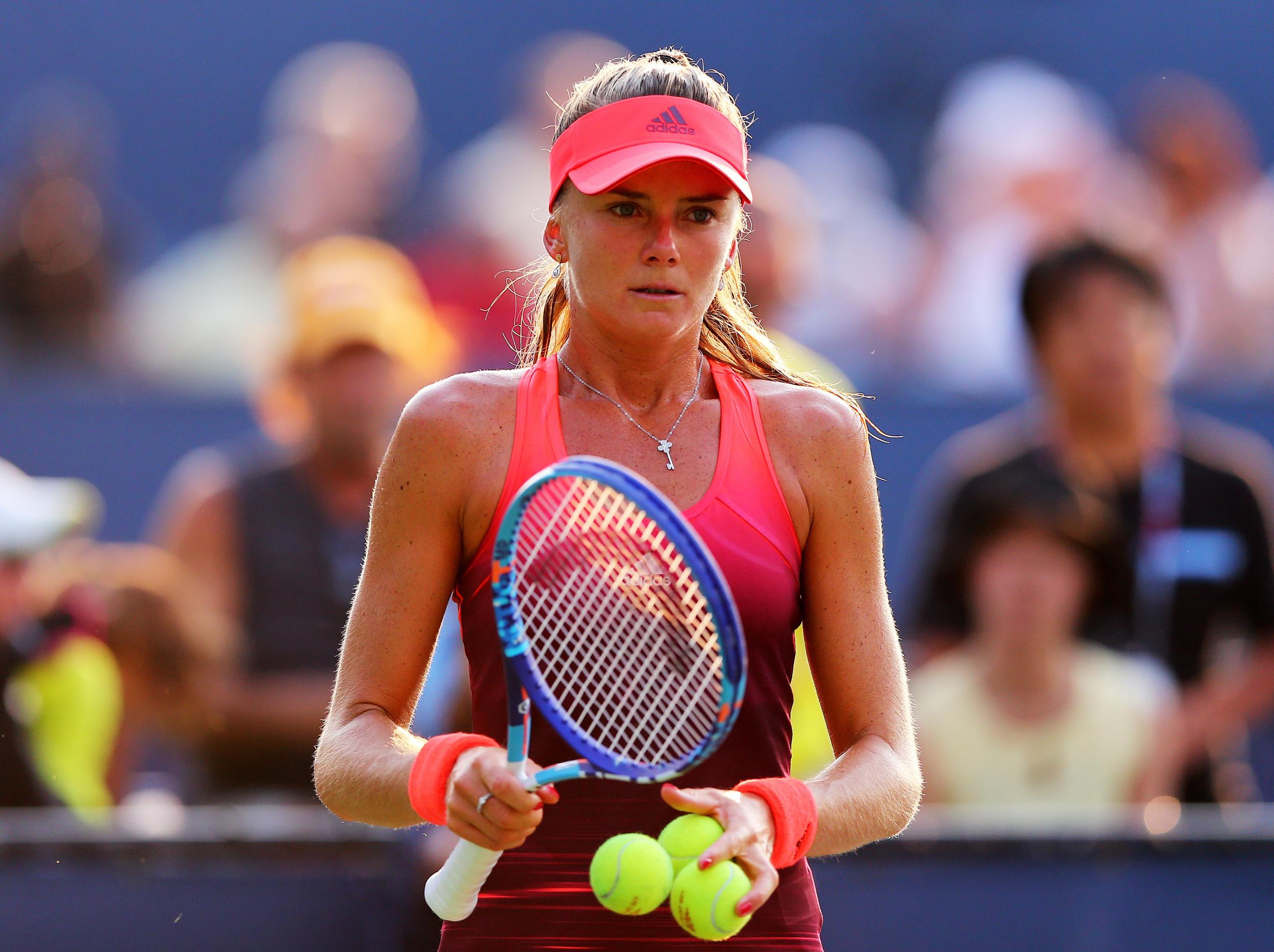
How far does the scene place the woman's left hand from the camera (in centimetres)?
193

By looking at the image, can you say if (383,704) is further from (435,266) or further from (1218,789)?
(435,266)

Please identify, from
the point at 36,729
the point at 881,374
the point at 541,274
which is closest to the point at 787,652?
the point at 541,274

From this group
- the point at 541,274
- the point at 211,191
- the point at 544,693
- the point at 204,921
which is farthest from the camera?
the point at 211,191

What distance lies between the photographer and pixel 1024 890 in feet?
14.0

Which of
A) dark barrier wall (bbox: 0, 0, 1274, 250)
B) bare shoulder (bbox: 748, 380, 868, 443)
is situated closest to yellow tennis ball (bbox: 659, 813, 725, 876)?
bare shoulder (bbox: 748, 380, 868, 443)

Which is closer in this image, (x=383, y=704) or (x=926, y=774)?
(x=383, y=704)

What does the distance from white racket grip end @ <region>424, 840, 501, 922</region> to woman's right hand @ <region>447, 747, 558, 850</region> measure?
0.06 meters

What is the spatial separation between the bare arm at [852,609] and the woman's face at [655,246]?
0.25 metres

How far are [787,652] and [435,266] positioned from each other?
4979 mm

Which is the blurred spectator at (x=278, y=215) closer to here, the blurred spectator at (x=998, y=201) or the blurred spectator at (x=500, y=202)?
the blurred spectator at (x=500, y=202)

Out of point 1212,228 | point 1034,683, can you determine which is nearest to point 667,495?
point 1034,683

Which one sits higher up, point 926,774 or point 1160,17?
point 1160,17

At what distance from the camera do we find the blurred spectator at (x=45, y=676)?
15.9 feet

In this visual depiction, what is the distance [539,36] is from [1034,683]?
14.8 ft
